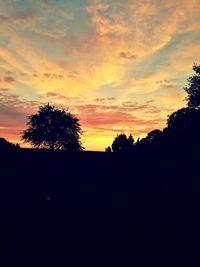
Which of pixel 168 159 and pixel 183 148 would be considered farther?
pixel 183 148

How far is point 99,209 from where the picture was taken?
2083cm

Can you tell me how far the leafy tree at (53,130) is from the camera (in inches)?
2494

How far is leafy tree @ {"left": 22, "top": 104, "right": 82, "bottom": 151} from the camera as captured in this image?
208 feet

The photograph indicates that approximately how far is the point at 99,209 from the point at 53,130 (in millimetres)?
44390

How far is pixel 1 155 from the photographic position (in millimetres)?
22641

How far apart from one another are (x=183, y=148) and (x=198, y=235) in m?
11.2

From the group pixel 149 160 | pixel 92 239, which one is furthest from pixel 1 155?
pixel 149 160

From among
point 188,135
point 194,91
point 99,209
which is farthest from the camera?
point 194,91

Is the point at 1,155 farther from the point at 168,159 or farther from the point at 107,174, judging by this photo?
the point at 168,159

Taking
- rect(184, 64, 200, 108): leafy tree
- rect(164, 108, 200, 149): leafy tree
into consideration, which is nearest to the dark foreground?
rect(164, 108, 200, 149): leafy tree

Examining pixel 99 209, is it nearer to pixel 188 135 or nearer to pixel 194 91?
pixel 188 135

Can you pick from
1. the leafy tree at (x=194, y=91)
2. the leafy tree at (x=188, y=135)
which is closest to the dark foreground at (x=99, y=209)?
the leafy tree at (x=188, y=135)

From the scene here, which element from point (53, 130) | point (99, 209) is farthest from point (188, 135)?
point (53, 130)

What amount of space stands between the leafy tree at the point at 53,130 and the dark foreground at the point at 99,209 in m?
38.8
